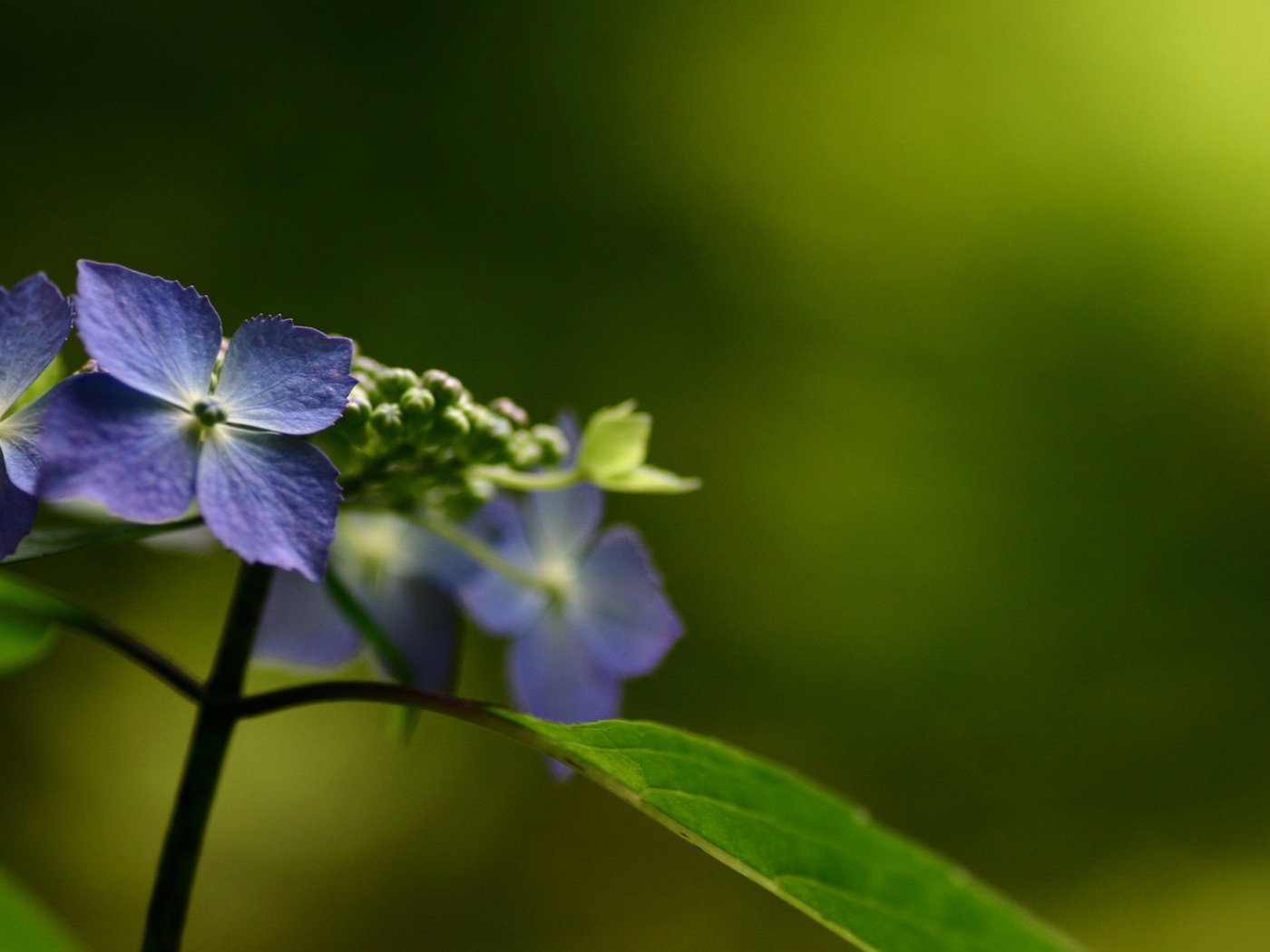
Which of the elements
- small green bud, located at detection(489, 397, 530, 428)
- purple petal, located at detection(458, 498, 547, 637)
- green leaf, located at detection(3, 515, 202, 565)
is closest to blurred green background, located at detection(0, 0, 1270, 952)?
purple petal, located at detection(458, 498, 547, 637)

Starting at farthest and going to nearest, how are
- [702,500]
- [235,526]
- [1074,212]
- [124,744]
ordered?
[1074,212], [702,500], [124,744], [235,526]

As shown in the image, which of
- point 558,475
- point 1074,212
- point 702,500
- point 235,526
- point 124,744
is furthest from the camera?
point 1074,212

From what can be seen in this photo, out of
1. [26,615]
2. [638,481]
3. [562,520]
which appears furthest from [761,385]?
[26,615]

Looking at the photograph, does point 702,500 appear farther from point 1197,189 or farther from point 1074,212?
point 1197,189

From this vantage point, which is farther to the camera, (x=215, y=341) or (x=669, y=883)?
(x=669, y=883)

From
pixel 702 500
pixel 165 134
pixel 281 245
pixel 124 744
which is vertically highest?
pixel 165 134

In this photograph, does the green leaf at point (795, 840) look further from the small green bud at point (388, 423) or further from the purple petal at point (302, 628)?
the purple petal at point (302, 628)

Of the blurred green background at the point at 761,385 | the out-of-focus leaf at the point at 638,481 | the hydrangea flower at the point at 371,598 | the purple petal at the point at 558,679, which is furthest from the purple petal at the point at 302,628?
the blurred green background at the point at 761,385

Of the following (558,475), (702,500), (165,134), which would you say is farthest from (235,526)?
(165,134)
